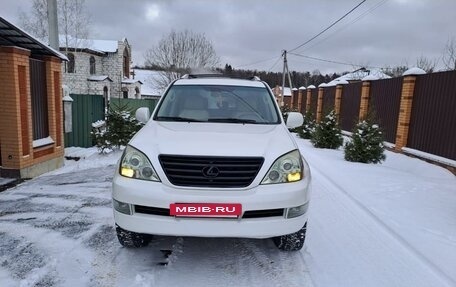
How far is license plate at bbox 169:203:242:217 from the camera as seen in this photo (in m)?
2.93

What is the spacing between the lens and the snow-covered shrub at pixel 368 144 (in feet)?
30.1

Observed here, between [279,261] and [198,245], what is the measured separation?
34.4 inches

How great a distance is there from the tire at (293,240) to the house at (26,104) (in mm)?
5405

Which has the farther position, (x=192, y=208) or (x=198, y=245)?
(x=198, y=245)

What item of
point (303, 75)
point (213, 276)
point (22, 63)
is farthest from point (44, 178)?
point (303, 75)

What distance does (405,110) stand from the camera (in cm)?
1040

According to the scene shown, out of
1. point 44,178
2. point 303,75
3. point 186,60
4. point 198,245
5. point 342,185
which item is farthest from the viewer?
point 303,75

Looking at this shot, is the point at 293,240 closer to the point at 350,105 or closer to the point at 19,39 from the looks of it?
the point at 19,39

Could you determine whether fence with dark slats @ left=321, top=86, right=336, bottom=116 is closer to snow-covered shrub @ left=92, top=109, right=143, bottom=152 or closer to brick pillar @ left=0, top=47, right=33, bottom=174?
snow-covered shrub @ left=92, top=109, right=143, bottom=152

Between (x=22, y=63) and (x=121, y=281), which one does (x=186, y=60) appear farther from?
(x=121, y=281)

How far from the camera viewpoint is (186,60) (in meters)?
36.6

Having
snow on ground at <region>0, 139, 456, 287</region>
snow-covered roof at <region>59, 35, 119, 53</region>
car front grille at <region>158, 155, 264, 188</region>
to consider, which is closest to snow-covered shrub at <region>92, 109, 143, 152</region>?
snow on ground at <region>0, 139, 456, 287</region>

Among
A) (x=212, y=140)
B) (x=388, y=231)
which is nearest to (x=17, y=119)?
(x=212, y=140)

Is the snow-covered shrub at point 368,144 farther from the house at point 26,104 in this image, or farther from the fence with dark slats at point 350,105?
the house at point 26,104
